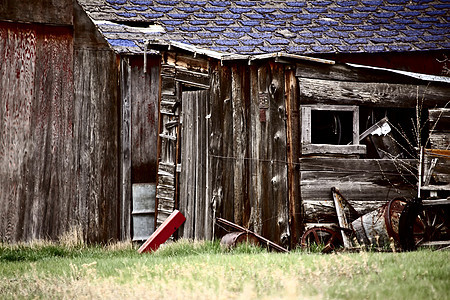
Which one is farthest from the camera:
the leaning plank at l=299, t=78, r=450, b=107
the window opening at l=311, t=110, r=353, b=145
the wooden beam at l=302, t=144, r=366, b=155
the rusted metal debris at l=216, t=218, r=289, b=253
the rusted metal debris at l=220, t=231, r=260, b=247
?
the window opening at l=311, t=110, r=353, b=145

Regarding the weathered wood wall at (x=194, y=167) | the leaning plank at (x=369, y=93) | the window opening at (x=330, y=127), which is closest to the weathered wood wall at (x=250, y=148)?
the weathered wood wall at (x=194, y=167)

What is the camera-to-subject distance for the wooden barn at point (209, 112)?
10156 millimetres

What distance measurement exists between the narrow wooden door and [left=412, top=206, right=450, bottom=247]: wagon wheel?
3.19 metres

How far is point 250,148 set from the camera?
10219 millimetres

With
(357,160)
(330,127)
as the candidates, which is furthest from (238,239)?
(330,127)

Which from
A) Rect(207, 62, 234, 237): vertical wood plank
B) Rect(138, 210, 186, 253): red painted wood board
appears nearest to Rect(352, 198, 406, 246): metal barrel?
Rect(207, 62, 234, 237): vertical wood plank

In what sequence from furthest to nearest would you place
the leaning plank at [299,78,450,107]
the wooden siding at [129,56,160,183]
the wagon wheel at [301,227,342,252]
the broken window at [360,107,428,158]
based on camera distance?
the wooden siding at [129,56,160,183] < the broken window at [360,107,428,158] < the leaning plank at [299,78,450,107] < the wagon wheel at [301,227,342,252]

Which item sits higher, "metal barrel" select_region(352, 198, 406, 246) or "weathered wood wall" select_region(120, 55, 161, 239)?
"weathered wood wall" select_region(120, 55, 161, 239)

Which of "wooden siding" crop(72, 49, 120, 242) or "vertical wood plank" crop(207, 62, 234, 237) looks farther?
"wooden siding" crop(72, 49, 120, 242)

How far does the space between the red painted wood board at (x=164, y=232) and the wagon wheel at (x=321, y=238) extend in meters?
1.98

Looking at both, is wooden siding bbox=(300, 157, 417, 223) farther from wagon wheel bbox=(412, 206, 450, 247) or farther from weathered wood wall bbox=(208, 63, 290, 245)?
wagon wheel bbox=(412, 206, 450, 247)

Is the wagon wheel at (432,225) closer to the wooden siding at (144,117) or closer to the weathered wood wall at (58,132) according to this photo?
the wooden siding at (144,117)

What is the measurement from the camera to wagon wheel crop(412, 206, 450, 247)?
29.6 ft

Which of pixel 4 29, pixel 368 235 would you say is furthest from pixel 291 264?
pixel 4 29
